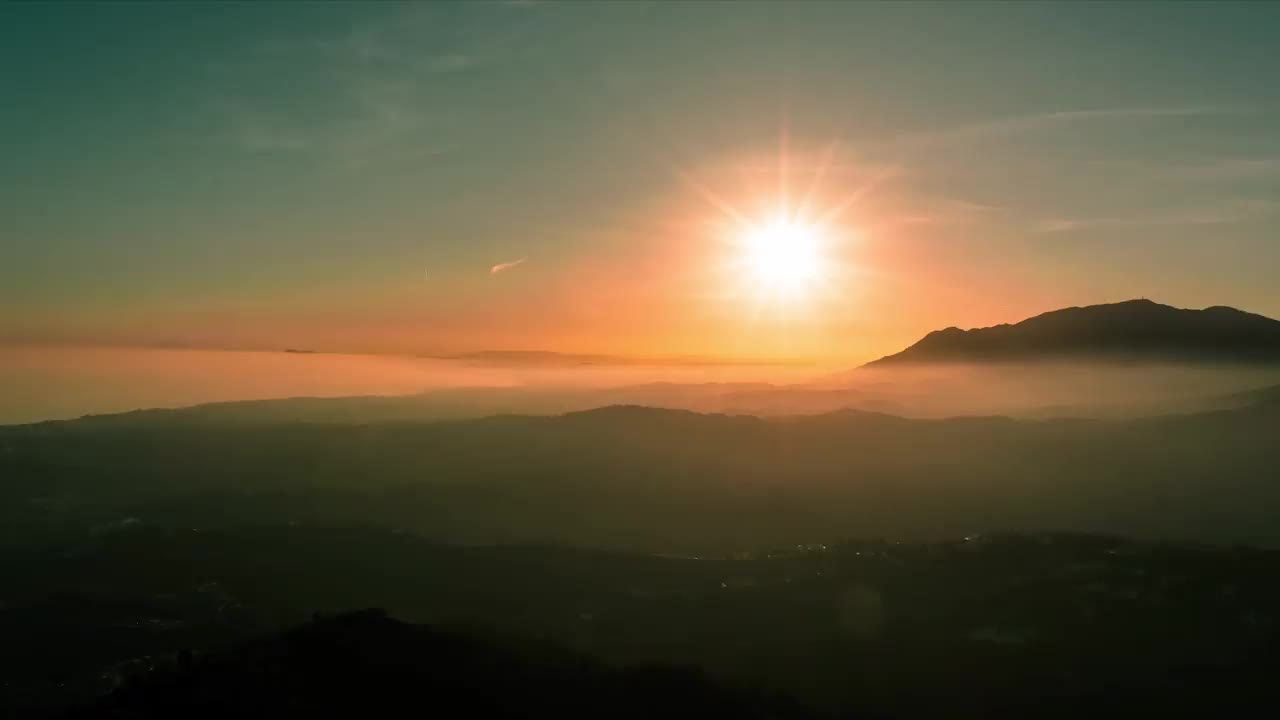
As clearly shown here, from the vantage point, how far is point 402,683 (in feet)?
406

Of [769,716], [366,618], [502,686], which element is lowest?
[769,716]

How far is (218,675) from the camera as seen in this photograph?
122m

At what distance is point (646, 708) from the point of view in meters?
133

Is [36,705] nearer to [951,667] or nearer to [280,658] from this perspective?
[280,658]

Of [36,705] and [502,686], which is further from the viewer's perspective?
[36,705]

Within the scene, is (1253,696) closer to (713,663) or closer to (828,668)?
(828,668)

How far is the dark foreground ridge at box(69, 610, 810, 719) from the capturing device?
115 m

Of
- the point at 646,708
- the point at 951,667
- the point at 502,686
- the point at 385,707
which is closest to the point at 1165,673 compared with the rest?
the point at 951,667

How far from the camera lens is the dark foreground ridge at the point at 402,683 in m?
115

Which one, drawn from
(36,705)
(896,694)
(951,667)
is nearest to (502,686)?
(896,694)

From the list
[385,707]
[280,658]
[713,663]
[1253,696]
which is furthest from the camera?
[713,663]

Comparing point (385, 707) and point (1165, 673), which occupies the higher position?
point (385, 707)

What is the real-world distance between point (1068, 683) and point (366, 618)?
503 ft

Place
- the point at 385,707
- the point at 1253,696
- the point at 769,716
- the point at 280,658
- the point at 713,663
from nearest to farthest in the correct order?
the point at 385,707, the point at 280,658, the point at 769,716, the point at 1253,696, the point at 713,663
